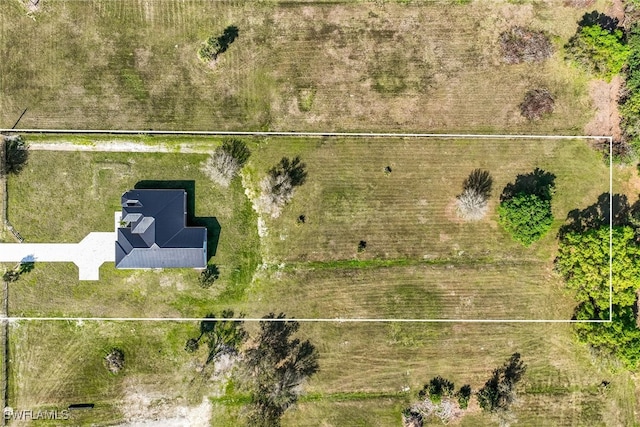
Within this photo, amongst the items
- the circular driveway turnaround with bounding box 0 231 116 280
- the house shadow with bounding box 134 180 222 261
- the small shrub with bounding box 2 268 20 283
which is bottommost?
the small shrub with bounding box 2 268 20 283

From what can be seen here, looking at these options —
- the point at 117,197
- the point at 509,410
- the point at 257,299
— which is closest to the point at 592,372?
the point at 509,410

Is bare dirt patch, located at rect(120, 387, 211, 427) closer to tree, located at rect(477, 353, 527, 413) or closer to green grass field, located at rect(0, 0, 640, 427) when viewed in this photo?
green grass field, located at rect(0, 0, 640, 427)

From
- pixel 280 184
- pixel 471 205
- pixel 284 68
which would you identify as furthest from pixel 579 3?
pixel 280 184

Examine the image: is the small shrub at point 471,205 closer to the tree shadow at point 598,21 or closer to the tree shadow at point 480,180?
the tree shadow at point 480,180

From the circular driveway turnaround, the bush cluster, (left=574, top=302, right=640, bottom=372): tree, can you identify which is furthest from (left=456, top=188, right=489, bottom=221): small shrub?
the circular driveway turnaround

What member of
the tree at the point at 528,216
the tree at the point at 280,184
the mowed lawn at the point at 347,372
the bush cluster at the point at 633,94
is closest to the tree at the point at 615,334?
the mowed lawn at the point at 347,372

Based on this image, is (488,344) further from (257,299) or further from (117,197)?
(117,197)

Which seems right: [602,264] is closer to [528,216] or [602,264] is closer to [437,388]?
[528,216]
